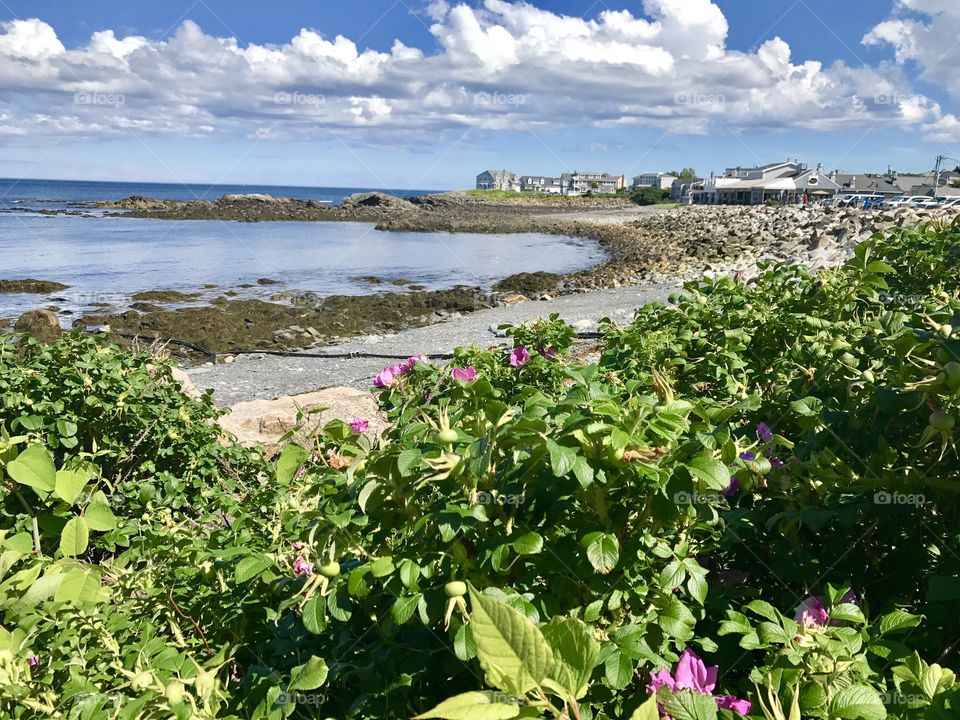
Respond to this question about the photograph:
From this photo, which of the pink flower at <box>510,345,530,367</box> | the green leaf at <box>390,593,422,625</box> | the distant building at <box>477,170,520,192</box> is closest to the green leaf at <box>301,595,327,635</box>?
the green leaf at <box>390,593,422,625</box>

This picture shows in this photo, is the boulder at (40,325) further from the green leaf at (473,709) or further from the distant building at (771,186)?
the distant building at (771,186)

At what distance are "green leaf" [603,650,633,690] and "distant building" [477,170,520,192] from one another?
14544 cm

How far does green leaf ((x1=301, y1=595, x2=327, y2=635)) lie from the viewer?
1.39 m

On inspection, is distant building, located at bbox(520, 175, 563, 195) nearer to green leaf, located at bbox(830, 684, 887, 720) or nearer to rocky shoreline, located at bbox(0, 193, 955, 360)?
rocky shoreline, located at bbox(0, 193, 955, 360)

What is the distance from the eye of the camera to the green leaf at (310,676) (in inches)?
53.0

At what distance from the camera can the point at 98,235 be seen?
4359cm

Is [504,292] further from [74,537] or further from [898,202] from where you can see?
[898,202]

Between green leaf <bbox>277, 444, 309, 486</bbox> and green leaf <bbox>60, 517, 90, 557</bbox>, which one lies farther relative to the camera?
green leaf <bbox>277, 444, 309, 486</bbox>

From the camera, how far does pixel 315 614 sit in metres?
1.42

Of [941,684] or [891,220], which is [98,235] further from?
[941,684]

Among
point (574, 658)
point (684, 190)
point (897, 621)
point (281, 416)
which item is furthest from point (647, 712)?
point (684, 190)

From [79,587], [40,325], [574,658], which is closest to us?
[574,658]

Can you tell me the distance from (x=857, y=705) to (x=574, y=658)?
60cm

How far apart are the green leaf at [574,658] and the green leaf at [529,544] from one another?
452mm
